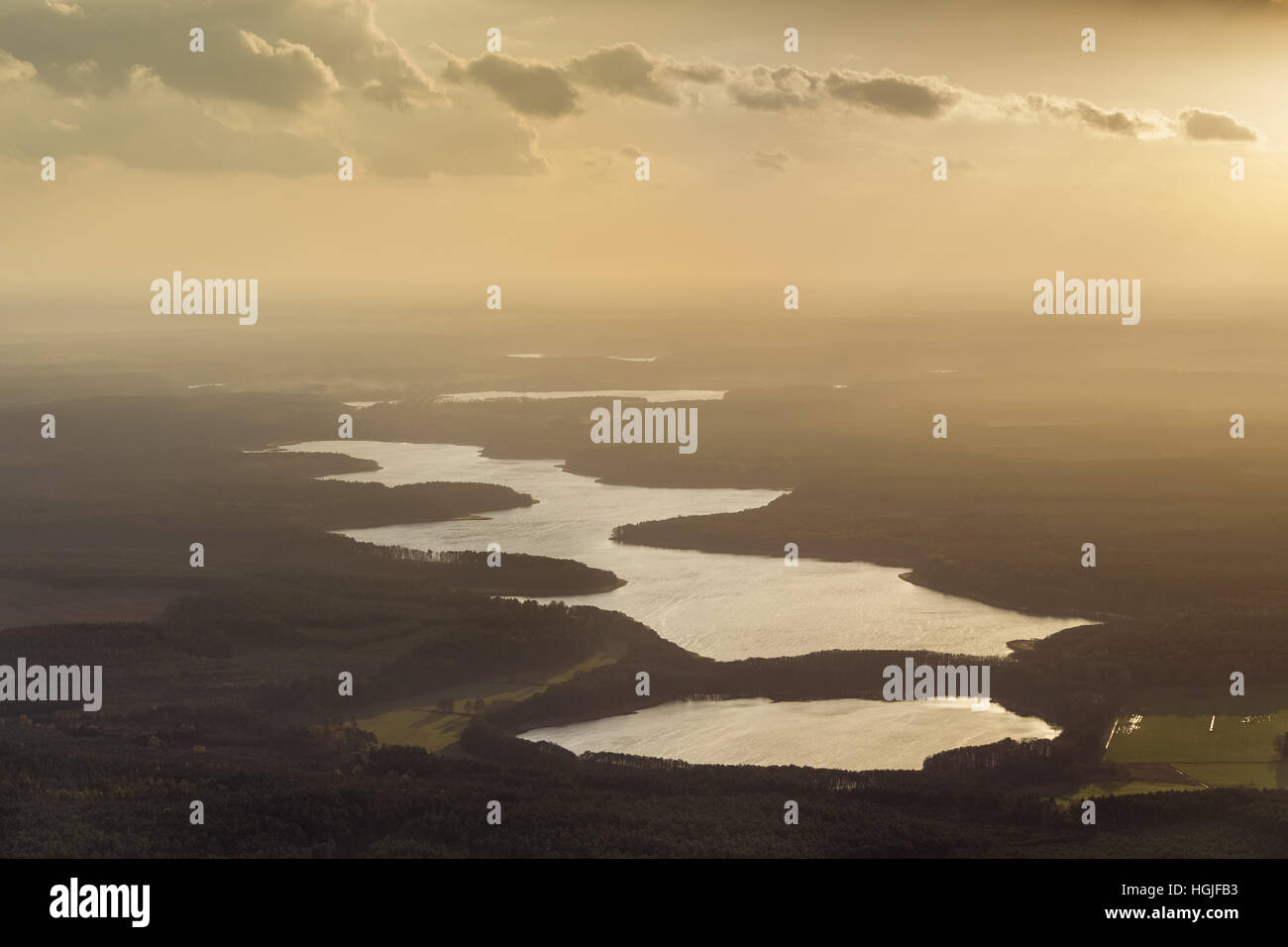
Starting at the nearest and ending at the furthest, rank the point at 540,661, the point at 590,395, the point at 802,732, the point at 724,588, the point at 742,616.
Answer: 1. the point at 802,732
2. the point at 540,661
3. the point at 742,616
4. the point at 724,588
5. the point at 590,395

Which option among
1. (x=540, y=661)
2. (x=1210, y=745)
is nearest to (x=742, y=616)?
(x=540, y=661)

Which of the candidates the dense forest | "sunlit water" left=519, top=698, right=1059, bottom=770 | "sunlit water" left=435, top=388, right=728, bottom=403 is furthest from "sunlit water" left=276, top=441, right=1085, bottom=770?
"sunlit water" left=435, top=388, right=728, bottom=403

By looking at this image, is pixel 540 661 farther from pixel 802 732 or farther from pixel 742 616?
pixel 802 732

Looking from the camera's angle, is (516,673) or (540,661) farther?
(540,661)

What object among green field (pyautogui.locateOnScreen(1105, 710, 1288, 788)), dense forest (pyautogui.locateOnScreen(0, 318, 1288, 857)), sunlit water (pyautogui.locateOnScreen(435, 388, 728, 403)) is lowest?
green field (pyautogui.locateOnScreen(1105, 710, 1288, 788))

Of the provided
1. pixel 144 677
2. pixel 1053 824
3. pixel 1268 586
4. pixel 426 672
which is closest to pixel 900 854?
pixel 1053 824

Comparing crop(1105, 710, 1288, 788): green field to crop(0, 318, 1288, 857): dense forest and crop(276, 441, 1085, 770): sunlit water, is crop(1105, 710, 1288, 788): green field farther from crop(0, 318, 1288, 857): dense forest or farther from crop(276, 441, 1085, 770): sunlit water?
crop(276, 441, 1085, 770): sunlit water

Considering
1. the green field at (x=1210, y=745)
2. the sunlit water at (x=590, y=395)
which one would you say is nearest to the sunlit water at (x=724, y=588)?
the green field at (x=1210, y=745)

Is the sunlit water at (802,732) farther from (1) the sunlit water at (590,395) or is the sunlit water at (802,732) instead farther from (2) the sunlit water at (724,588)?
(1) the sunlit water at (590,395)
